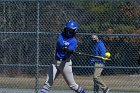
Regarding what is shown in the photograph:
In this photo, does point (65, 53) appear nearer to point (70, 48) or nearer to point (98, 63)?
point (70, 48)

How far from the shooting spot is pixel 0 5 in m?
14.1

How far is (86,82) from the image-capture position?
46.7 ft

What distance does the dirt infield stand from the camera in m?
14.2

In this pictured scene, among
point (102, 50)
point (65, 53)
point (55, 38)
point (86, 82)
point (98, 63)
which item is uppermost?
point (65, 53)

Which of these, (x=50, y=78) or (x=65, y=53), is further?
(x=50, y=78)

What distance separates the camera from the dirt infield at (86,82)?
Result: 46.6 ft

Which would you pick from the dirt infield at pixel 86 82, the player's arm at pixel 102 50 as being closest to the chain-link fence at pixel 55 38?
the dirt infield at pixel 86 82

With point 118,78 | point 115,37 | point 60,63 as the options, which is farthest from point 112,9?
point 60,63

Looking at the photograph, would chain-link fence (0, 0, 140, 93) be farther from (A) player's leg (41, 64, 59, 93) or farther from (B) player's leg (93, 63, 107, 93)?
(A) player's leg (41, 64, 59, 93)

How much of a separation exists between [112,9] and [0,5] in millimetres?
2869

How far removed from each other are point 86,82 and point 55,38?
1.39 meters

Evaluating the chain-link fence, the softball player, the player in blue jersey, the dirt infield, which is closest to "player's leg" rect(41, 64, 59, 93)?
the softball player

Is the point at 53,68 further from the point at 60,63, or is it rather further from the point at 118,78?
the point at 118,78

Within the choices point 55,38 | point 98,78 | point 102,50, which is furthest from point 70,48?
point 55,38
